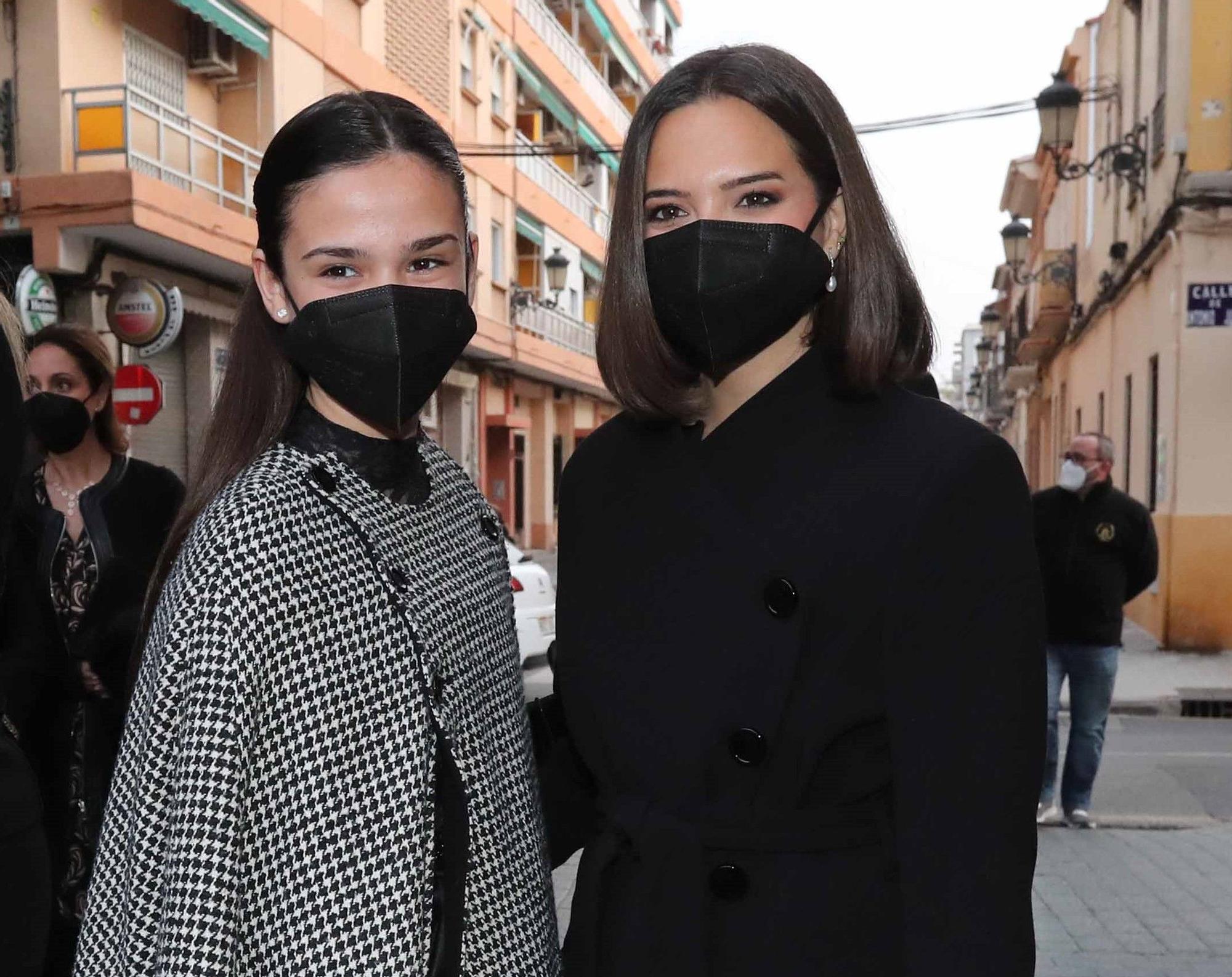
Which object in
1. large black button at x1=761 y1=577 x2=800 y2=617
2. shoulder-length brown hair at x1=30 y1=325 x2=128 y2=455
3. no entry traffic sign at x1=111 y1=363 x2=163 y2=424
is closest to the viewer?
large black button at x1=761 y1=577 x2=800 y2=617

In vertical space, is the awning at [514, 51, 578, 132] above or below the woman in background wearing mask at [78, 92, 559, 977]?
above

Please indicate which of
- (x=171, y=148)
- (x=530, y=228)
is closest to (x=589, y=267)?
(x=530, y=228)

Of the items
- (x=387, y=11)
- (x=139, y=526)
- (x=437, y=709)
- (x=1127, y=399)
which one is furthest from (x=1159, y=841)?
(x=387, y=11)

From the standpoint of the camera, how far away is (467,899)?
173 cm

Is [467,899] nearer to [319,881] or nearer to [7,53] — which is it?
[319,881]

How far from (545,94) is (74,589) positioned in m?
22.8

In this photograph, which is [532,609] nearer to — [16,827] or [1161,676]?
[1161,676]

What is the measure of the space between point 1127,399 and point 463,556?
15.2 meters

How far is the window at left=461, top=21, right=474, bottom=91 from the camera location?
20812 mm

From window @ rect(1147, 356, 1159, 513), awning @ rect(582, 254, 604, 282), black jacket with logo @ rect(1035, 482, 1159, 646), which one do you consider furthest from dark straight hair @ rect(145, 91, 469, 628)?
awning @ rect(582, 254, 604, 282)

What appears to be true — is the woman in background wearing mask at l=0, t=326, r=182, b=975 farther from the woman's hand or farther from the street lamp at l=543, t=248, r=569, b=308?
the street lamp at l=543, t=248, r=569, b=308

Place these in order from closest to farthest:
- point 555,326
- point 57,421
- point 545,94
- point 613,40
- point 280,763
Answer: point 280,763 → point 57,421 → point 545,94 → point 555,326 → point 613,40

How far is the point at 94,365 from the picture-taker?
409 cm

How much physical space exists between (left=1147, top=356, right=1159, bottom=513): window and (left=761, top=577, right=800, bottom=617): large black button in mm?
12647
